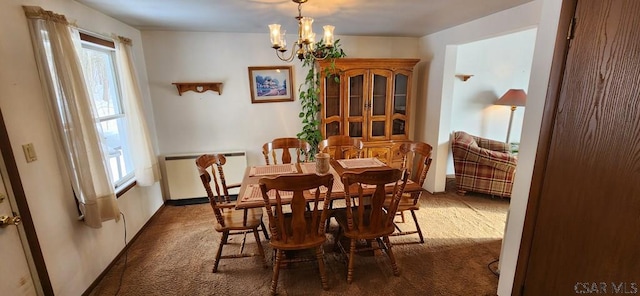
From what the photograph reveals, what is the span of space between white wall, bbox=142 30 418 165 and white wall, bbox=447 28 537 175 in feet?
3.12

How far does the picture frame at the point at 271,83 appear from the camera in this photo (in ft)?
11.3

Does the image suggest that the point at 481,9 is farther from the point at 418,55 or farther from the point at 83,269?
the point at 83,269

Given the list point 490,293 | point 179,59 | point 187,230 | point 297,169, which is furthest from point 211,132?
point 490,293

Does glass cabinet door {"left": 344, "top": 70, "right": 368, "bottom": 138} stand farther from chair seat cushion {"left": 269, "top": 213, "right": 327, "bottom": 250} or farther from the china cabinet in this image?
chair seat cushion {"left": 269, "top": 213, "right": 327, "bottom": 250}

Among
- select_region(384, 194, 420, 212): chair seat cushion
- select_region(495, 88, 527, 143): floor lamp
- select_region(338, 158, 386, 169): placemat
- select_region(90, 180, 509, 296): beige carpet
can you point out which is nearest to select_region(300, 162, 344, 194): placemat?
select_region(338, 158, 386, 169): placemat

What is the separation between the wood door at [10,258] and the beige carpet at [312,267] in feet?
1.96

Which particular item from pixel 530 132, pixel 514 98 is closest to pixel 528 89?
pixel 530 132

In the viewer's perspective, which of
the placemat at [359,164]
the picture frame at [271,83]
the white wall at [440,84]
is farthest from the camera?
the picture frame at [271,83]

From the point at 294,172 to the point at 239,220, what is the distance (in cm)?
60

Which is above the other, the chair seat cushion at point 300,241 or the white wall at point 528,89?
the white wall at point 528,89

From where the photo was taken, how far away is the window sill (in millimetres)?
2350

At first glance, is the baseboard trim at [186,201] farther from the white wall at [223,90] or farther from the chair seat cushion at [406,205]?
the chair seat cushion at [406,205]

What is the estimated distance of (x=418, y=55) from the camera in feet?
12.4

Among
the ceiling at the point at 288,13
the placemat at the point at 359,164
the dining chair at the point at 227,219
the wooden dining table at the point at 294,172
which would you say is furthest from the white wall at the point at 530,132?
the dining chair at the point at 227,219
